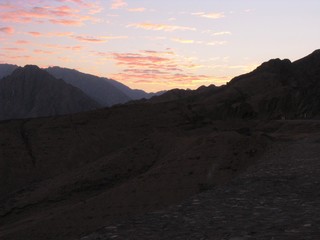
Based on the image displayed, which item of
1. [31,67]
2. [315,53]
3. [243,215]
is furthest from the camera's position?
[31,67]

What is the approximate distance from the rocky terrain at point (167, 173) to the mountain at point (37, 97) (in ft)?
256

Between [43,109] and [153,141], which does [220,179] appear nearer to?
[153,141]

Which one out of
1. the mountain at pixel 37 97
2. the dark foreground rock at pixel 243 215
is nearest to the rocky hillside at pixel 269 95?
the dark foreground rock at pixel 243 215

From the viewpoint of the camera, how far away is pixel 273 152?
1585 centimetres

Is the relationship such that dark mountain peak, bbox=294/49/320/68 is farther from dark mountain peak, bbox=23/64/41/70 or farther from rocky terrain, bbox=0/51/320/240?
dark mountain peak, bbox=23/64/41/70

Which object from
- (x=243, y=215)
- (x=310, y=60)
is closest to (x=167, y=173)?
(x=243, y=215)

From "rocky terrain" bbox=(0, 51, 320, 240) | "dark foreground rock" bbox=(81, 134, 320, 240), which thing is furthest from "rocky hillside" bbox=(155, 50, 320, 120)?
"dark foreground rock" bbox=(81, 134, 320, 240)

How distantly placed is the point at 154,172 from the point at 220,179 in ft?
7.80

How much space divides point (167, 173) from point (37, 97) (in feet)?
351

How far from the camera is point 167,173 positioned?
13688 mm

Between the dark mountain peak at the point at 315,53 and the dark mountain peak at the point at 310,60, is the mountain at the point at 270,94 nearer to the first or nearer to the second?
the dark mountain peak at the point at 310,60

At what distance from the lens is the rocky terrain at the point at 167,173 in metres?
6.29

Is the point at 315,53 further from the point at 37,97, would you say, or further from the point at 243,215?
the point at 37,97

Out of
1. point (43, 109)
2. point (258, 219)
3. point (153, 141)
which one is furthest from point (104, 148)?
point (43, 109)
